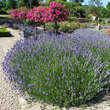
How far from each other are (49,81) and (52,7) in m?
5.45

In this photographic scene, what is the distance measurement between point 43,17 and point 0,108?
5.55m

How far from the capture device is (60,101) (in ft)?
7.84

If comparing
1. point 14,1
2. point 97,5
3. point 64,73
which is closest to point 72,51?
point 64,73

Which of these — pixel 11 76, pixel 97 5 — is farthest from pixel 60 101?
pixel 97 5

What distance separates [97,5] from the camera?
31.9m

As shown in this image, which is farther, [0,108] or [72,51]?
[72,51]

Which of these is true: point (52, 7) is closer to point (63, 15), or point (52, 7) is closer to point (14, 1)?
point (63, 15)

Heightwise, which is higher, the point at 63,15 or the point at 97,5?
the point at 97,5

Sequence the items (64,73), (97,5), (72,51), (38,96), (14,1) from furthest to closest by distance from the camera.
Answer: (14,1), (97,5), (72,51), (38,96), (64,73)

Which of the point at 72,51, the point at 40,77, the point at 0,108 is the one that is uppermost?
the point at 72,51

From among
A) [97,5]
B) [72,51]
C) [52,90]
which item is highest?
[97,5]

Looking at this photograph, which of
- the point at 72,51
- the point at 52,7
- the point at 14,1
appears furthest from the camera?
the point at 14,1

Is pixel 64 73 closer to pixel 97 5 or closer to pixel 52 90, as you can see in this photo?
pixel 52 90

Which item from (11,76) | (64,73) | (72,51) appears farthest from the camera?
(72,51)
